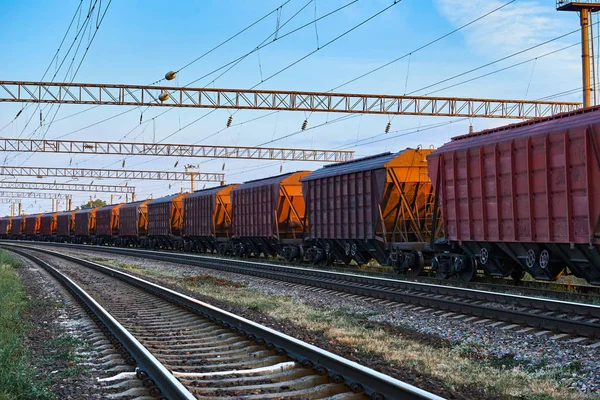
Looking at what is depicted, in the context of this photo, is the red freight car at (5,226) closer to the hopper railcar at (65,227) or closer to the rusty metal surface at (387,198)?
the hopper railcar at (65,227)

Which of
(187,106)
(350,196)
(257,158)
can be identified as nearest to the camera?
(350,196)

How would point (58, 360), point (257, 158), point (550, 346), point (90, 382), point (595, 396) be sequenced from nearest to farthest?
1. point (595, 396)
2. point (90, 382)
3. point (58, 360)
4. point (550, 346)
5. point (257, 158)

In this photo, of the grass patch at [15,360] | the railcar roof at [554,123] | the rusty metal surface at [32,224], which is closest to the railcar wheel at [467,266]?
the railcar roof at [554,123]

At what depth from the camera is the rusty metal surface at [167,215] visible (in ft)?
144

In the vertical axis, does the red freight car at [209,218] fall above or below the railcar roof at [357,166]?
below

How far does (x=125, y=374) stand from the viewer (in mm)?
6934

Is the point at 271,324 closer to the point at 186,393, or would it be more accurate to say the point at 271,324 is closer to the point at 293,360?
the point at 293,360

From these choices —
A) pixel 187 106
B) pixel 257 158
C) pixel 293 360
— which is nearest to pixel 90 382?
pixel 293 360

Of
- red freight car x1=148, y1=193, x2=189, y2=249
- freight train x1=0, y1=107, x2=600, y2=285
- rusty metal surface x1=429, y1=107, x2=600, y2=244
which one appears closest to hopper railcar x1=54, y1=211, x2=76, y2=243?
red freight car x1=148, y1=193, x2=189, y2=249

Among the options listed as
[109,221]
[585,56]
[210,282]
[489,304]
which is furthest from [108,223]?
[489,304]

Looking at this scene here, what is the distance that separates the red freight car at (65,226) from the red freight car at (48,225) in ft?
4.50

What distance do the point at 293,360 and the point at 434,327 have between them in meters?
3.98

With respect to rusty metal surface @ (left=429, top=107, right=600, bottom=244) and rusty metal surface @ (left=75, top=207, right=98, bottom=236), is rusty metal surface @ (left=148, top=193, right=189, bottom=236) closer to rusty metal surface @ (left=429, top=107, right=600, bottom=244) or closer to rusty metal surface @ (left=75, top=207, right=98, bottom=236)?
rusty metal surface @ (left=75, top=207, right=98, bottom=236)

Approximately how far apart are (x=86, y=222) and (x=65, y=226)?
8.09 metres
